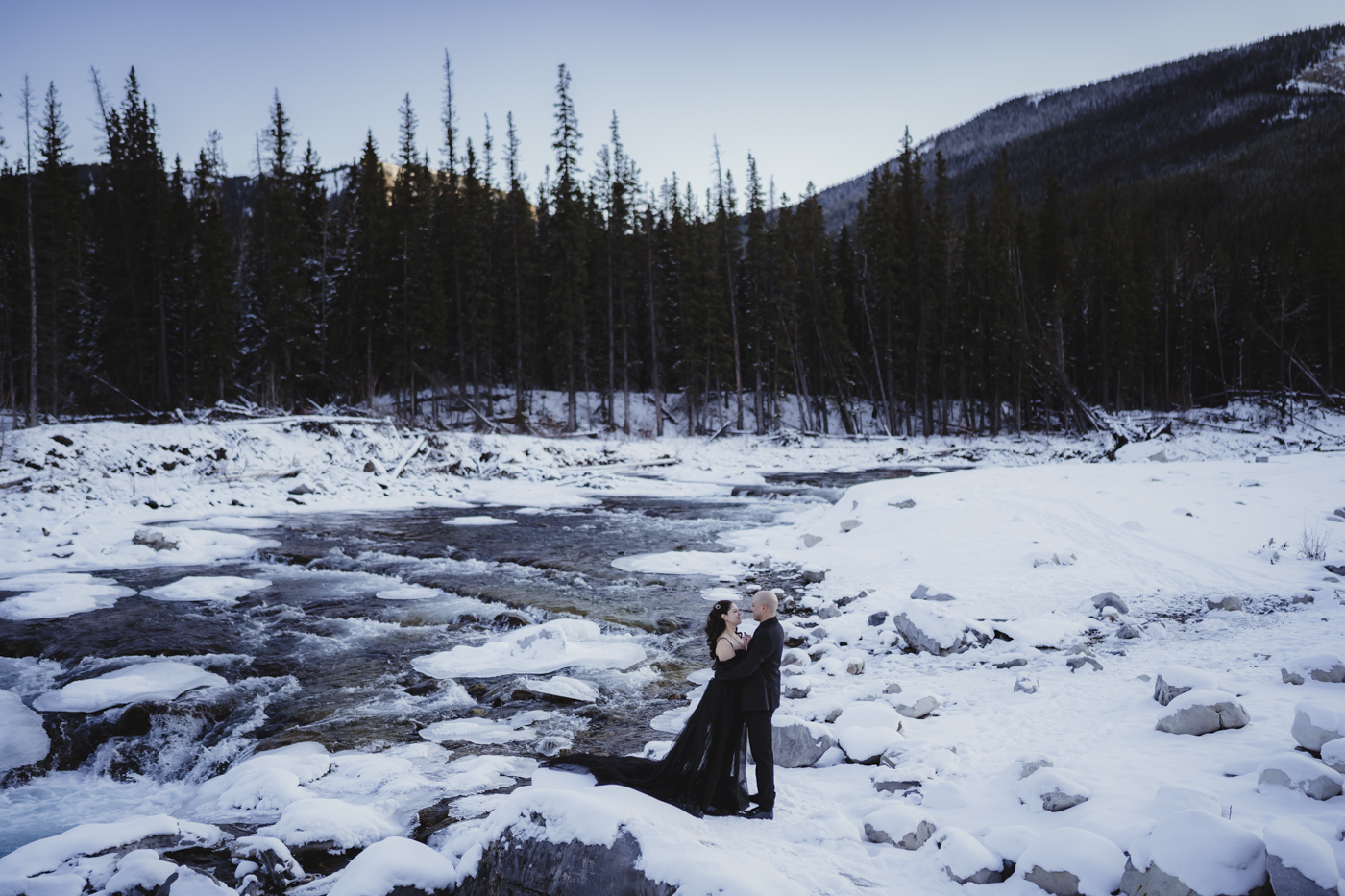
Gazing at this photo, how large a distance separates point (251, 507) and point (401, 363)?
65.3ft

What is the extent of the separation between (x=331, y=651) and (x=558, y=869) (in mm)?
5654

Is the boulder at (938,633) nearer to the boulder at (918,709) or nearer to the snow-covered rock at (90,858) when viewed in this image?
the boulder at (918,709)

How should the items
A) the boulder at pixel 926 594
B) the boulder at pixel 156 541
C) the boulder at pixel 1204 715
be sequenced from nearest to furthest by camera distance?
1. the boulder at pixel 1204 715
2. the boulder at pixel 926 594
3. the boulder at pixel 156 541

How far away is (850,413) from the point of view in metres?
45.6

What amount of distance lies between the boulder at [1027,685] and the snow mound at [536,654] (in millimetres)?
3882

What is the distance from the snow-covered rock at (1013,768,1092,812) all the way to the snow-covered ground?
0.7 inches

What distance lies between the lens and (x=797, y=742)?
17.0 ft

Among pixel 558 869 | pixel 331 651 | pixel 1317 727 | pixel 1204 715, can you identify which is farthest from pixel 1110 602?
pixel 331 651

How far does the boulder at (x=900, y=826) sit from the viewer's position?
388 cm

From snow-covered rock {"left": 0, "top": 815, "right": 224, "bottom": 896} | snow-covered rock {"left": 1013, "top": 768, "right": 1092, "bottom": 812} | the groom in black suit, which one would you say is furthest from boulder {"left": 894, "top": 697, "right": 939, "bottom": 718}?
snow-covered rock {"left": 0, "top": 815, "right": 224, "bottom": 896}

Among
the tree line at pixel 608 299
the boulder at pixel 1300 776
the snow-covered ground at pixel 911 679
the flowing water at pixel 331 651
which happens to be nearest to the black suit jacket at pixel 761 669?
the snow-covered ground at pixel 911 679

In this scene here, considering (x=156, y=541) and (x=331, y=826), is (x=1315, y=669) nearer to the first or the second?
(x=331, y=826)

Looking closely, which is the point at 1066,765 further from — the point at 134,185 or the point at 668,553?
the point at 134,185

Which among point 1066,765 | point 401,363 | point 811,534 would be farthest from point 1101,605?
point 401,363
